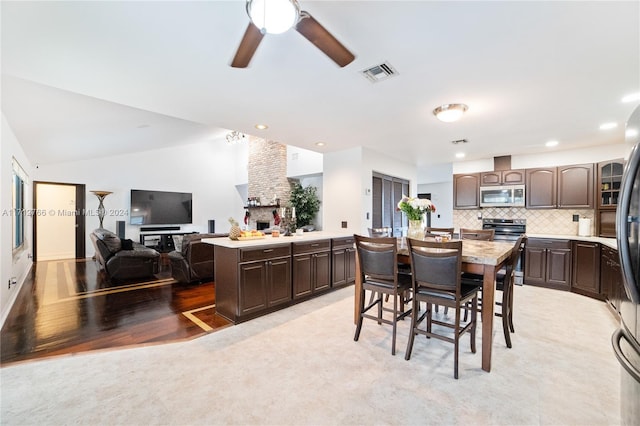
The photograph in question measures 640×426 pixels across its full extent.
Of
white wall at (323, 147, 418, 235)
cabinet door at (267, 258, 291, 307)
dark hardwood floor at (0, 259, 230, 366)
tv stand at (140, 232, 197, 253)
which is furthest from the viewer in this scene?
tv stand at (140, 232, 197, 253)

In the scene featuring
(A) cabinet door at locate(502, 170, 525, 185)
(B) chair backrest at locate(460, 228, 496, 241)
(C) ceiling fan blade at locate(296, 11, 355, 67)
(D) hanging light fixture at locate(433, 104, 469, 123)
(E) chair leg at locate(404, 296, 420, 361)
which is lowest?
(E) chair leg at locate(404, 296, 420, 361)

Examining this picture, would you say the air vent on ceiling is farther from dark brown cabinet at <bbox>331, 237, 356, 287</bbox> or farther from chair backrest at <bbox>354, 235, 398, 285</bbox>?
dark brown cabinet at <bbox>331, 237, 356, 287</bbox>

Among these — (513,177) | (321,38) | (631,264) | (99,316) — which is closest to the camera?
(631,264)

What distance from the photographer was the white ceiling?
160 centimetres

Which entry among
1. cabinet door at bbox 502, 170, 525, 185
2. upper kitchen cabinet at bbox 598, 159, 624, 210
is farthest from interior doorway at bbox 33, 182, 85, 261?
upper kitchen cabinet at bbox 598, 159, 624, 210

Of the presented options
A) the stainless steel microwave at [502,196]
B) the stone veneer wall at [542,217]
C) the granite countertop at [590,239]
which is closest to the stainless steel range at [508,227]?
the stone veneer wall at [542,217]

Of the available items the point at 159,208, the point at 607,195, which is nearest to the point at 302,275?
the point at 607,195

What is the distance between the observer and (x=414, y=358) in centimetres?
235

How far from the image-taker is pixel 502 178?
17.2ft

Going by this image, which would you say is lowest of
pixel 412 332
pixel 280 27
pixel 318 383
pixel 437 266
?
pixel 318 383

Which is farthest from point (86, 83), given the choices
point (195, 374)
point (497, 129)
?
point (497, 129)

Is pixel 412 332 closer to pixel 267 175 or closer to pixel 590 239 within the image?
pixel 590 239

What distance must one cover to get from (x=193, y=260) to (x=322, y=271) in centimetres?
223

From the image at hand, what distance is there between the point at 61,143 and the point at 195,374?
5.32m
